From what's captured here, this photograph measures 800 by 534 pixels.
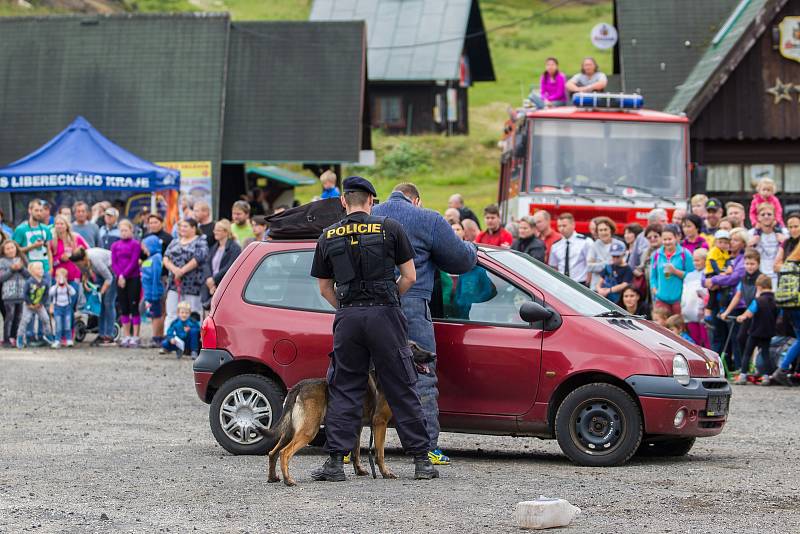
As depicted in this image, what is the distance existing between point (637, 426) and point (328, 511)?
3.09 m

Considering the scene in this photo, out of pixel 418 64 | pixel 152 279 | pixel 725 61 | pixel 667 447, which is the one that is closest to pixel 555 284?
pixel 667 447

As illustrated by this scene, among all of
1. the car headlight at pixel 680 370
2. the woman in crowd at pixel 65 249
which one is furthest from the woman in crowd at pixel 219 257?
the car headlight at pixel 680 370

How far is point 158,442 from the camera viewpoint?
11.8 m

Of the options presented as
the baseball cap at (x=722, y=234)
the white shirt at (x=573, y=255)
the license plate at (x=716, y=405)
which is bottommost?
the license plate at (x=716, y=405)

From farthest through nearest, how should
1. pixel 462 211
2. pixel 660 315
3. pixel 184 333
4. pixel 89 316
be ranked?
pixel 89 316, pixel 462 211, pixel 184 333, pixel 660 315

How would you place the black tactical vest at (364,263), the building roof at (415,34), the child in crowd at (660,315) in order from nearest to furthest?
the black tactical vest at (364,263)
the child in crowd at (660,315)
the building roof at (415,34)

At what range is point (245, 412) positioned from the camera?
11000 millimetres

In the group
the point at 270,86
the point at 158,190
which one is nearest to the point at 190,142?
the point at 270,86

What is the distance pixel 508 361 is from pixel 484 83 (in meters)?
76.3

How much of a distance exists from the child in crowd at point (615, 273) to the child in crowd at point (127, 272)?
7419mm

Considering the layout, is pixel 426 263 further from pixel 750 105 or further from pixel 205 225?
pixel 750 105

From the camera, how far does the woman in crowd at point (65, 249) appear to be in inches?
835

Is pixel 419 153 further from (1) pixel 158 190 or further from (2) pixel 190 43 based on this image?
(1) pixel 158 190

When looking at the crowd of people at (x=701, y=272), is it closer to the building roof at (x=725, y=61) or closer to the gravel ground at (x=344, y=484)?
the gravel ground at (x=344, y=484)
